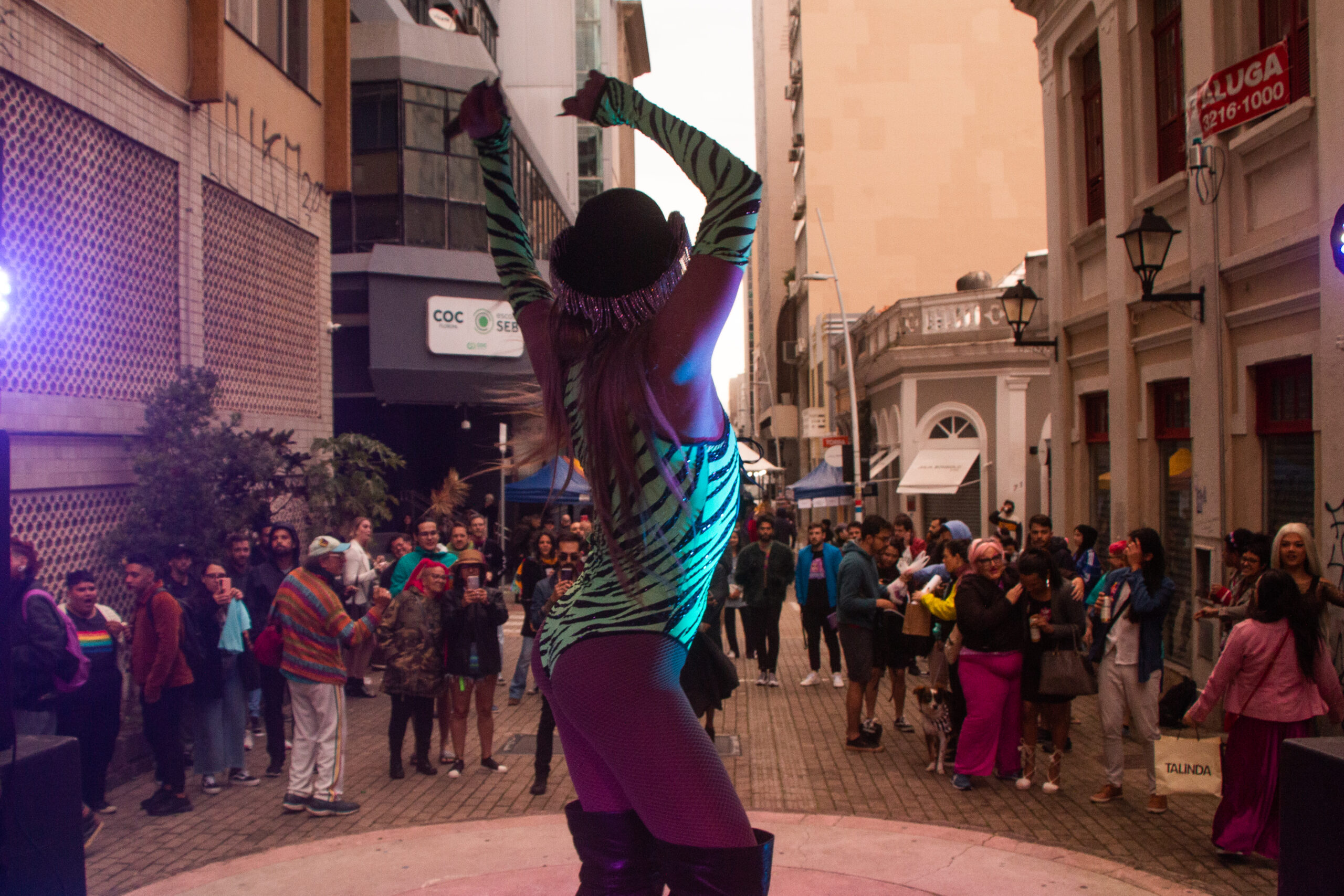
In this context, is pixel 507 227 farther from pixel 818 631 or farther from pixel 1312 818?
pixel 818 631

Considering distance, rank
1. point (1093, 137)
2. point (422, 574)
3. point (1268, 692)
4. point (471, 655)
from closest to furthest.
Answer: point (1268, 692) < point (471, 655) < point (422, 574) < point (1093, 137)

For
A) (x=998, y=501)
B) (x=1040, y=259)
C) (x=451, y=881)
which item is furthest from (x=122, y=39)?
(x=998, y=501)

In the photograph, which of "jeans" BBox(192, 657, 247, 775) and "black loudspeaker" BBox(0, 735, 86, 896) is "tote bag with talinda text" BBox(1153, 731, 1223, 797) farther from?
"jeans" BBox(192, 657, 247, 775)

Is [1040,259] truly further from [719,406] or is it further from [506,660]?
[719,406]

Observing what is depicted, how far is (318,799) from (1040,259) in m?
13.8

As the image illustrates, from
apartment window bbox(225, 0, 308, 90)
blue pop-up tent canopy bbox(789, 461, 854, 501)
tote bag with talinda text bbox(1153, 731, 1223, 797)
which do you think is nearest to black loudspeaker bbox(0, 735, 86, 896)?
tote bag with talinda text bbox(1153, 731, 1223, 797)

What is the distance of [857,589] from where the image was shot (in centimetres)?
978

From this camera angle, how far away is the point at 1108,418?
13609mm

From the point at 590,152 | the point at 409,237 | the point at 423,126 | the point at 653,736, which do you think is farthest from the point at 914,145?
the point at 653,736

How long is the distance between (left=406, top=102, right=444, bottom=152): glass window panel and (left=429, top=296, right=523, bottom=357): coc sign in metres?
3.28

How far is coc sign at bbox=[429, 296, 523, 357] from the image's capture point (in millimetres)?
24328

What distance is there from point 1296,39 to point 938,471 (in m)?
17.9

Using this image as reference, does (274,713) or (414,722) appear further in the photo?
(274,713)

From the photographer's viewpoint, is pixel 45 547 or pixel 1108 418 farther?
pixel 1108 418
